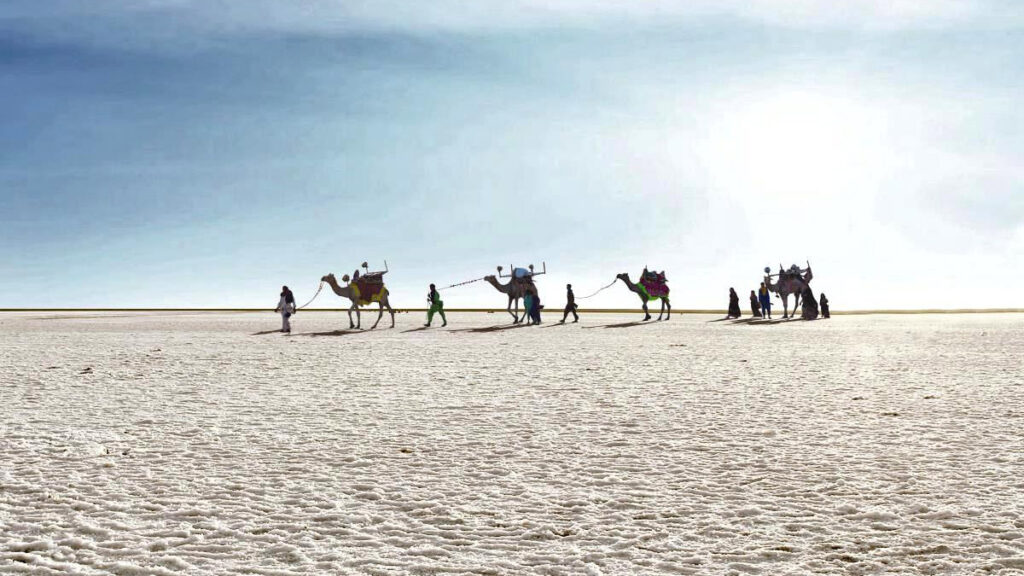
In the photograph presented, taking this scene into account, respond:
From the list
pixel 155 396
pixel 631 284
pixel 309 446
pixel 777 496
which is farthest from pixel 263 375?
pixel 631 284

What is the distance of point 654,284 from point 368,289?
1333cm

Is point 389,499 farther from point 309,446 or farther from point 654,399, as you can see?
point 654,399

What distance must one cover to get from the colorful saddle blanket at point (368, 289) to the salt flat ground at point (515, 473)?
59.0 ft

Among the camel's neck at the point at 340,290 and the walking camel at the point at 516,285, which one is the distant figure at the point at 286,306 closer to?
the camel's neck at the point at 340,290

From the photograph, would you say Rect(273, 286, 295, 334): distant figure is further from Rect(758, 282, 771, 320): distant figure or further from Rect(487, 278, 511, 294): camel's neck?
Rect(758, 282, 771, 320): distant figure

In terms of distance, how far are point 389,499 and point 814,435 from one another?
14.6 ft

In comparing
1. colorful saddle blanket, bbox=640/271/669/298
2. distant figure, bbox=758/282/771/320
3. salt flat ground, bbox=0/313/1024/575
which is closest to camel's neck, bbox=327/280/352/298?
colorful saddle blanket, bbox=640/271/669/298

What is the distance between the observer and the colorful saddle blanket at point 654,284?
3741cm

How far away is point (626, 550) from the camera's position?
4.59 m

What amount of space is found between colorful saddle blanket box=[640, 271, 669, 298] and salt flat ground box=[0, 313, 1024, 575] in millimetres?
23454

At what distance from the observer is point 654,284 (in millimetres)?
37438

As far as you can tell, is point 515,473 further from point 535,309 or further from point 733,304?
point 733,304

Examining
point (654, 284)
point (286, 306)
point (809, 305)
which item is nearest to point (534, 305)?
point (654, 284)

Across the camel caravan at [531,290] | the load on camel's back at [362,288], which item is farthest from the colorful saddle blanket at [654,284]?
the load on camel's back at [362,288]
